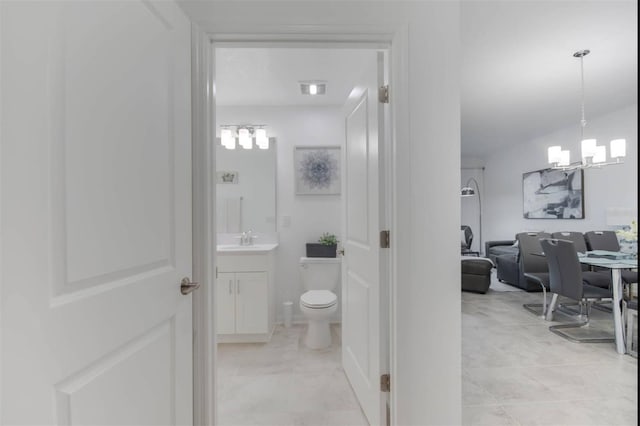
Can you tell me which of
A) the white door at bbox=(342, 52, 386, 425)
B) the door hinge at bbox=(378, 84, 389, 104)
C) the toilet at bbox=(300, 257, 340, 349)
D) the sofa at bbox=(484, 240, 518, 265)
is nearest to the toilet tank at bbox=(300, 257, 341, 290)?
the toilet at bbox=(300, 257, 340, 349)

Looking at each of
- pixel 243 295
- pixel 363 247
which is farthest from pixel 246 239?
pixel 363 247

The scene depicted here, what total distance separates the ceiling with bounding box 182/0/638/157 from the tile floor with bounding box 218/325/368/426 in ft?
6.86

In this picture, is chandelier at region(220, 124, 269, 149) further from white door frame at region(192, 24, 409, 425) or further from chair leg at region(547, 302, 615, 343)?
chair leg at region(547, 302, 615, 343)

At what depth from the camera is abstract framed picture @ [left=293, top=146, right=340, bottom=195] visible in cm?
328

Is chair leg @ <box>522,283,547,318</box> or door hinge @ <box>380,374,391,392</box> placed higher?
door hinge @ <box>380,374,391,392</box>

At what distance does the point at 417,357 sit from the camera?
4.46ft

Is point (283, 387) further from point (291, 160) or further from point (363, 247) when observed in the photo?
point (291, 160)

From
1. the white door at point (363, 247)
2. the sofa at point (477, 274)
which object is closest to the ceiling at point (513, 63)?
the white door at point (363, 247)

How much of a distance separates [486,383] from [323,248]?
5.51ft

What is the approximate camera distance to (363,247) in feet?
5.60

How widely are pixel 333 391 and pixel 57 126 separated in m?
1.98

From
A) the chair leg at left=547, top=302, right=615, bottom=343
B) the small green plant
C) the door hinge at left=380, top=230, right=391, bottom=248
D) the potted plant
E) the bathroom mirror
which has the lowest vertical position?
the chair leg at left=547, top=302, right=615, bottom=343

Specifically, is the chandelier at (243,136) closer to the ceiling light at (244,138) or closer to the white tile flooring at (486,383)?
the ceiling light at (244,138)

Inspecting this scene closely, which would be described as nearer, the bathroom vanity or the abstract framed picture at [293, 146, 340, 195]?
the bathroom vanity
